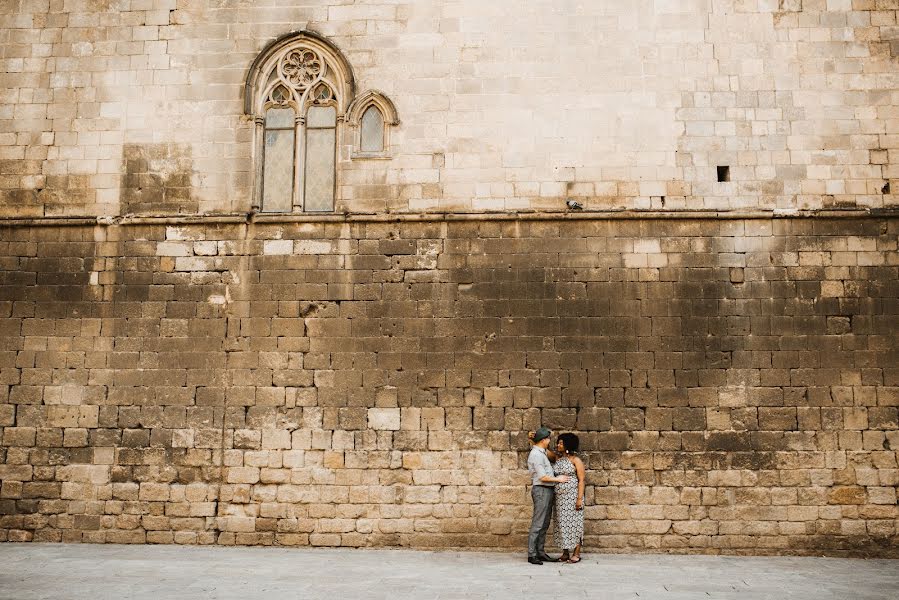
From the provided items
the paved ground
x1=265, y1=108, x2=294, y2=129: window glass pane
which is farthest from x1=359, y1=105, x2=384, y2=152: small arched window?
the paved ground

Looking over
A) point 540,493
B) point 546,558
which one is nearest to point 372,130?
point 540,493

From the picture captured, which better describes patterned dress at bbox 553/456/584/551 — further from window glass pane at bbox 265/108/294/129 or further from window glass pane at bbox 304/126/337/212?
window glass pane at bbox 265/108/294/129

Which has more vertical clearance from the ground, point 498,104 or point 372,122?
point 498,104

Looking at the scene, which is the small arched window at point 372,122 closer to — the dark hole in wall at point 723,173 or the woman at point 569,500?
the dark hole in wall at point 723,173

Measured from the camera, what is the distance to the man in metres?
7.13

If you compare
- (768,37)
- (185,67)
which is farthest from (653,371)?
(185,67)

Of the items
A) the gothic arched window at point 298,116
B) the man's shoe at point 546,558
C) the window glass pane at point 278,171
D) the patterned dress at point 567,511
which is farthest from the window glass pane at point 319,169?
the man's shoe at point 546,558

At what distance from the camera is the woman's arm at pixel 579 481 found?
23.6 ft

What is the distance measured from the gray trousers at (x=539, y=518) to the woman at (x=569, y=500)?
5.8 inches

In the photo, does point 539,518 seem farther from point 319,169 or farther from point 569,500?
point 319,169

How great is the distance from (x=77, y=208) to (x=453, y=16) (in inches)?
224

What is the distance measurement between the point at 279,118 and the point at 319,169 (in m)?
0.92

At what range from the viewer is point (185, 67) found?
28.6ft

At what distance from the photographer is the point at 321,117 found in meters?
8.73
